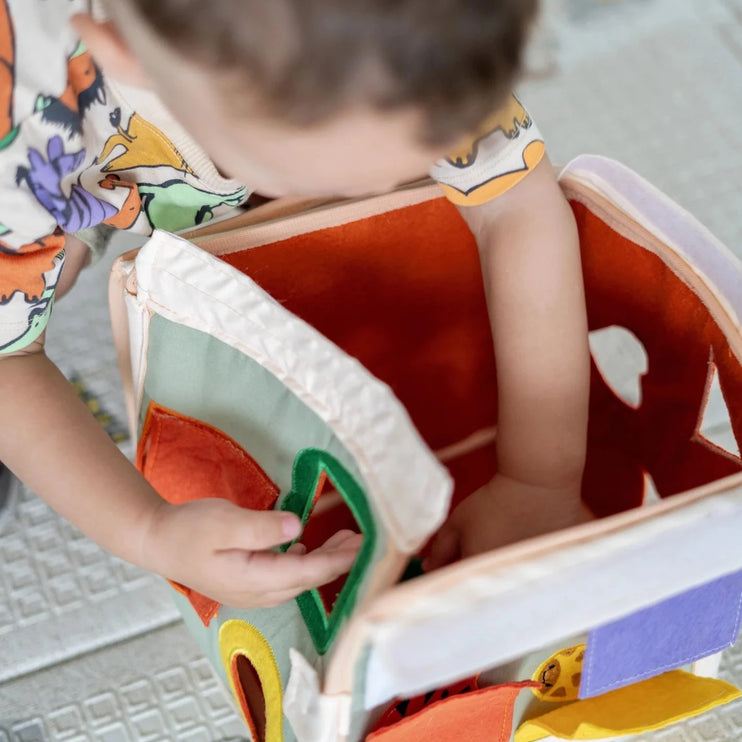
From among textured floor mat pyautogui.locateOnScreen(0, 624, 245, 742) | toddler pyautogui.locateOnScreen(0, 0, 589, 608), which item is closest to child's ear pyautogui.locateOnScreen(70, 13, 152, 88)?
toddler pyautogui.locateOnScreen(0, 0, 589, 608)

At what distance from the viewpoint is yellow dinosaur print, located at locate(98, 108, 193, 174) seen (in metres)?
0.52

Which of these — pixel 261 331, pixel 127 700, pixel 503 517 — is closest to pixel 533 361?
pixel 503 517

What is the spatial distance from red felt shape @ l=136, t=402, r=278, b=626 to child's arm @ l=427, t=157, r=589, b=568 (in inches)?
5.3

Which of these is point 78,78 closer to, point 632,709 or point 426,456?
point 426,456

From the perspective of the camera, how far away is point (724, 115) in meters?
0.95

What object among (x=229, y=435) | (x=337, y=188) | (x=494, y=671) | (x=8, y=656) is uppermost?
(x=337, y=188)

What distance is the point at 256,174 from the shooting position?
1.27 ft

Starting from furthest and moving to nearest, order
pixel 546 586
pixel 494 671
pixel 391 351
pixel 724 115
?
pixel 724 115
pixel 391 351
pixel 494 671
pixel 546 586

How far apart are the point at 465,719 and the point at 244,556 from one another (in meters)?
0.14

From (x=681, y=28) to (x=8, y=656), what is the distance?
3.06 feet

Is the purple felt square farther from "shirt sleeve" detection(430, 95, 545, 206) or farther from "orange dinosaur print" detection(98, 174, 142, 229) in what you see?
"orange dinosaur print" detection(98, 174, 142, 229)

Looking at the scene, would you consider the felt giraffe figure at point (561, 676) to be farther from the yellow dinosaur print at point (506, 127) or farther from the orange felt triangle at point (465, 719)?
the yellow dinosaur print at point (506, 127)

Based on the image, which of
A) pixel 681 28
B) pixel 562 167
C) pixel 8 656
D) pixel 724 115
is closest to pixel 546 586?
pixel 562 167

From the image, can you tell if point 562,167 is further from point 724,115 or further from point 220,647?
point 724,115
